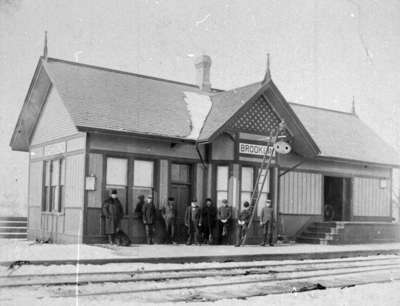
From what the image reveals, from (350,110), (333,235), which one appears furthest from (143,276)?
(350,110)

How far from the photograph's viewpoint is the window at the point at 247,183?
744 inches

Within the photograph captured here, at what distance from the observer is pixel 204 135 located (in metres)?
18.1

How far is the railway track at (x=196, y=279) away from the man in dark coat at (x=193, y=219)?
419cm

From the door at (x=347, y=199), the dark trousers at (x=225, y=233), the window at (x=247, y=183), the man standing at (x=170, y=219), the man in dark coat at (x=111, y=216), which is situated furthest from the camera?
the door at (x=347, y=199)

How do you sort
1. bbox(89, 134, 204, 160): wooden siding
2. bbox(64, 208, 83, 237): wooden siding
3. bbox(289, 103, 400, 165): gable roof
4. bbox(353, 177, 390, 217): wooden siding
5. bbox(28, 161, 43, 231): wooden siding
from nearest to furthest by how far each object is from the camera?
bbox(64, 208, 83, 237): wooden siding, bbox(89, 134, 204, 160): wooden siding, bbox(28, 161, 43, 231): wooden siding, bbox(289, 103, 400, 165): gable roof, bbox(353, 177, 390, 217): wooden siding

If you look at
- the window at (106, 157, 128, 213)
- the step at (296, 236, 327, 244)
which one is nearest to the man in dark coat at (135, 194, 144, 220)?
the window at (106, 157, 128, 213)

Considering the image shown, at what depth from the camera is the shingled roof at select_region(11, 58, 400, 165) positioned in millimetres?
16969

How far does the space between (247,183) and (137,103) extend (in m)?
4.78

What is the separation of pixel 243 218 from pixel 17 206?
5665cm

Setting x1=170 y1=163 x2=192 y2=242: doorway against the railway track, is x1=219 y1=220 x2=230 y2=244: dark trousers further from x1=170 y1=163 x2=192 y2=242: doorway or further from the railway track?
the railway track

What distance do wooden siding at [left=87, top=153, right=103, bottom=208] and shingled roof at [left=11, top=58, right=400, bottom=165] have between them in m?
1.01

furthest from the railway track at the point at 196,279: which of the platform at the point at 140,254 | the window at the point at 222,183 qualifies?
the window at the point at 222,183

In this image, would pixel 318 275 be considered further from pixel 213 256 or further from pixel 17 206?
pixel 17 206

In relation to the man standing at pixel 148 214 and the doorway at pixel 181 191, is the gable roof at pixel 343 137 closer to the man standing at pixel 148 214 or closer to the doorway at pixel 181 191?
the doorway at pixel 181 191
